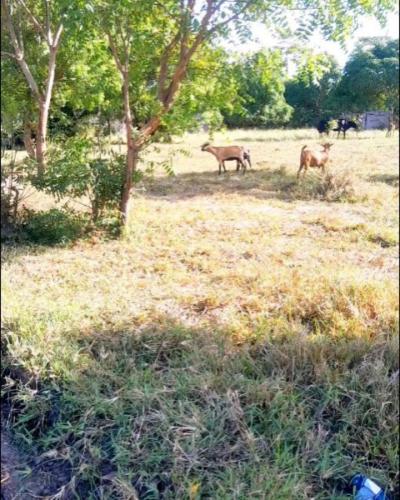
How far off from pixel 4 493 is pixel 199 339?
715 mm

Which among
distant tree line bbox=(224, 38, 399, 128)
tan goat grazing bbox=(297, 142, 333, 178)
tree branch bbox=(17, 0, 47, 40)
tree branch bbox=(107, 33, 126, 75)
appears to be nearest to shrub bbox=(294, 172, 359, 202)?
tan goat grazing bbox=(297, 142, 333, 178)

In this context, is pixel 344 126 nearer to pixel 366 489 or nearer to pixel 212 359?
pixel 212 359

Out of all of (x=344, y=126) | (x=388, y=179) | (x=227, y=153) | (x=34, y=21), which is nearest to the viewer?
(x=344, y=126)

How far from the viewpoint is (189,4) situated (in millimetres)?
2246

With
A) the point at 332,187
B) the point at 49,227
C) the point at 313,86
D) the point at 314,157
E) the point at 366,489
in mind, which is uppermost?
the point at 313,86

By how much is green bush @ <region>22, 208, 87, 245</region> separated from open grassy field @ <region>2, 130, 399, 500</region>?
8 cm

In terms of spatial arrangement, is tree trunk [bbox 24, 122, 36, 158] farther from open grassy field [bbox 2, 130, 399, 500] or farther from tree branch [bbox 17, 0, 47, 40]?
tree branch [bbox 17, 0, 47, 40]

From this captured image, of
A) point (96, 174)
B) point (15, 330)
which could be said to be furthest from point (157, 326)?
point (96, 174)

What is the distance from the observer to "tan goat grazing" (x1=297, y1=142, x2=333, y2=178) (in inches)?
97.7

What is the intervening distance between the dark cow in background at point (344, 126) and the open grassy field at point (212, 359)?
0.09 meters

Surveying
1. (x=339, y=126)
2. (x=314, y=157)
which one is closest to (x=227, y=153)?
(x=314, y=157)

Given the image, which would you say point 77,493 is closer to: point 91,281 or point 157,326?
point 157,326

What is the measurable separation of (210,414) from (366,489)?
0.41 m

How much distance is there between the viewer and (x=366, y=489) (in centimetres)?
110
